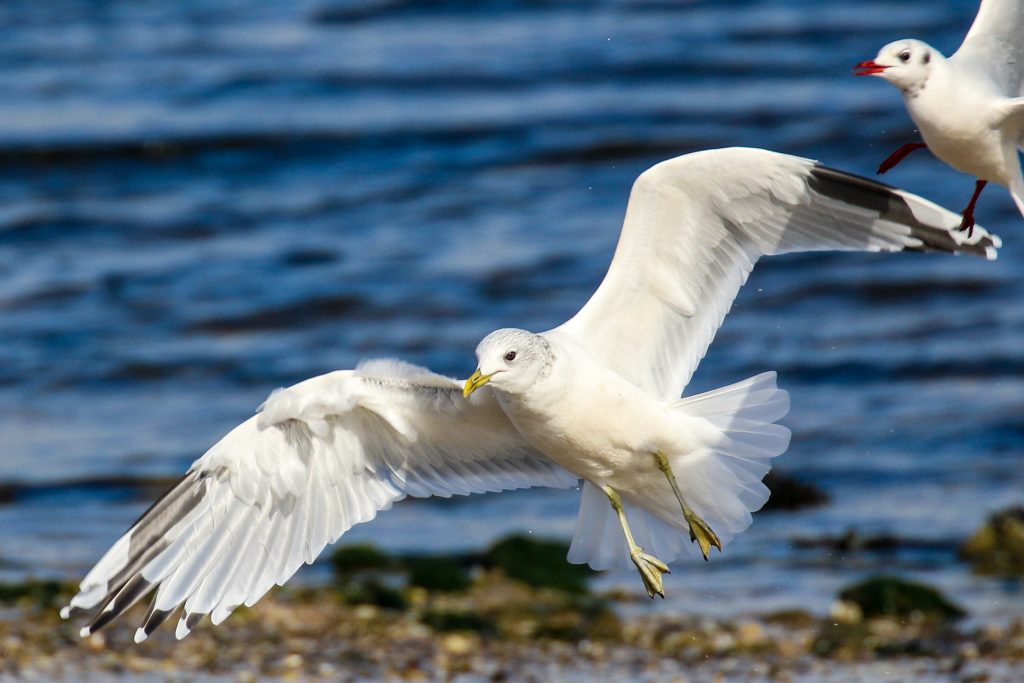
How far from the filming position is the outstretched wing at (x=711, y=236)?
5.01m

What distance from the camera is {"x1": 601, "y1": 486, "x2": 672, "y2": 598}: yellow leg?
510 cm

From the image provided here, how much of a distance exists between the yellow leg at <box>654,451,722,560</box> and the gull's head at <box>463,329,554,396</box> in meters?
0.64

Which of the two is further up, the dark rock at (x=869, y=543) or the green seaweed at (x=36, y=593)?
the green seaweed at (x=36, y=593)

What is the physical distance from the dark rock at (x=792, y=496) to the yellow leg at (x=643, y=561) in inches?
127

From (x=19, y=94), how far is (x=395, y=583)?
43.5 feet

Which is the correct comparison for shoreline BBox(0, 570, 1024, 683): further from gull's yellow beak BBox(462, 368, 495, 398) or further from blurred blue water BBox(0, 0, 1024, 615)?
gull's yellow beak BBox(462, 368, 495, 398)

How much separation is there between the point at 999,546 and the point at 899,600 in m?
0.82

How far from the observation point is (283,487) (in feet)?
17.4

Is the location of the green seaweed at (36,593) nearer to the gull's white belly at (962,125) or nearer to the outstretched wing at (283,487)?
the outstretched wing at (283,487)

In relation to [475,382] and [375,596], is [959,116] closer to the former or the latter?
[475,382]

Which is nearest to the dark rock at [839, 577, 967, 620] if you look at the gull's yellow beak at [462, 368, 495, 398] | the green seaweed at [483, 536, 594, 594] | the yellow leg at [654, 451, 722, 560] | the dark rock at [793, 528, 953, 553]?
the dark rock at [793, 528, 953, 553]

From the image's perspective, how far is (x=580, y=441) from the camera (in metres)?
4.93

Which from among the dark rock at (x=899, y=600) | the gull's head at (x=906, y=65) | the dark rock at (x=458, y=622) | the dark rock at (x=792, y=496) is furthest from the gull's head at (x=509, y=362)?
the dark rock at (x=792, y=496)

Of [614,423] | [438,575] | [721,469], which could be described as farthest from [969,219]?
[438,575]
